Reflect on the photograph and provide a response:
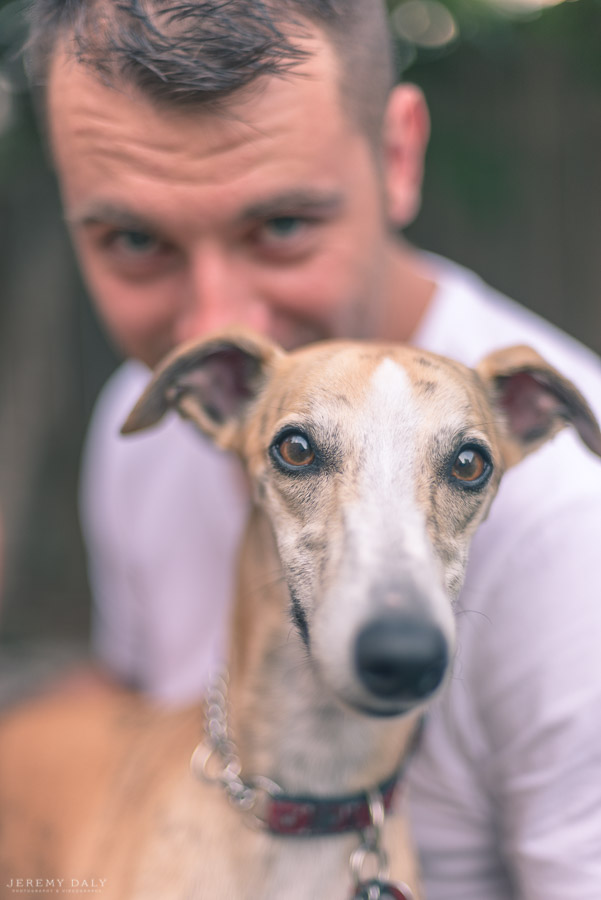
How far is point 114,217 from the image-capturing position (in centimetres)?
206

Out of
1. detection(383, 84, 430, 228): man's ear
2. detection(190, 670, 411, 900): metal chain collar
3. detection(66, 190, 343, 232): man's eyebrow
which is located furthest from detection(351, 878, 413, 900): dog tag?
detection(383, 84, 430, 228): man's ear

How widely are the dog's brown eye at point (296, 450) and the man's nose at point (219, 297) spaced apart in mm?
473

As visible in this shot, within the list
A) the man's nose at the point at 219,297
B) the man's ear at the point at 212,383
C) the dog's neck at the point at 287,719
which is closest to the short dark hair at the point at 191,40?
the man's nose at the point at 219,297

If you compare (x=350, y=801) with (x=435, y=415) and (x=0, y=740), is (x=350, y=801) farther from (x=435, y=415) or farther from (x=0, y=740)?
(x=0, y=740)

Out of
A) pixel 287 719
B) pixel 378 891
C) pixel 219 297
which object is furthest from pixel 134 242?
pixel 378 891

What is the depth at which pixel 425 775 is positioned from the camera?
226 centimetres

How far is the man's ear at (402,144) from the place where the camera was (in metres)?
2.42

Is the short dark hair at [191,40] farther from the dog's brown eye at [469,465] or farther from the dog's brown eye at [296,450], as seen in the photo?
the dog's brown eye at [469,465]

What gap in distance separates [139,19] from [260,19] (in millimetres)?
281

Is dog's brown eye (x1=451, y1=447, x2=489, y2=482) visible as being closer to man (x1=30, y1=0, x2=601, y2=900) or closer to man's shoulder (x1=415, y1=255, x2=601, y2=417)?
man (x1=30, y1=0, x2=601, y2=900)

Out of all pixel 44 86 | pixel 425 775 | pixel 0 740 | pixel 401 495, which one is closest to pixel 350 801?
pixel 425 775

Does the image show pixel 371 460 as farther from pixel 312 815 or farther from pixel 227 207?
pixel 312 815

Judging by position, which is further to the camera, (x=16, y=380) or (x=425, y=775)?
(x=16, y=380)

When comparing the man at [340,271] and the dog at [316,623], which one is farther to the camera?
the man at [340,271]
